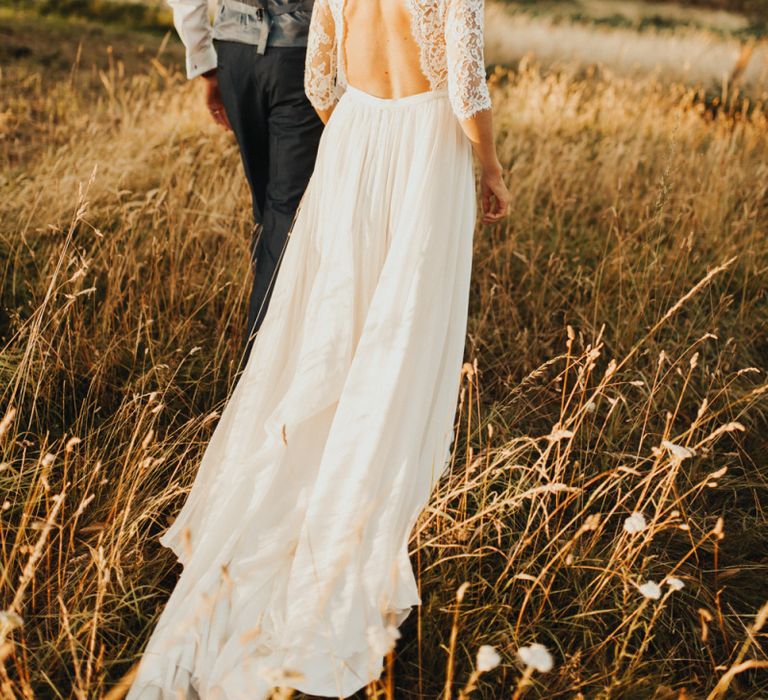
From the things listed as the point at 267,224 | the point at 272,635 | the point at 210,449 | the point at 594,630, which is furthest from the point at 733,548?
the point at 267,224

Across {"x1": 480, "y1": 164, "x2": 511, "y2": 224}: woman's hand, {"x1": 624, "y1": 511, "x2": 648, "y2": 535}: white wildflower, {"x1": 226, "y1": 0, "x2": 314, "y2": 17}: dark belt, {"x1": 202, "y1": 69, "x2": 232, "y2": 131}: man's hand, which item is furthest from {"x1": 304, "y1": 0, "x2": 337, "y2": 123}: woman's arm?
{"x1": 624, "y1": 511, "x2": 648, "y2": 535}: white wildflower

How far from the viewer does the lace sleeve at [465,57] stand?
1940 millimetres

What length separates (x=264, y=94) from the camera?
Result: 286 cm

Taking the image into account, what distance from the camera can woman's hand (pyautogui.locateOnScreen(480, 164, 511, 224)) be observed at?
228 cm

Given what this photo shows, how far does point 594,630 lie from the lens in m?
2.19

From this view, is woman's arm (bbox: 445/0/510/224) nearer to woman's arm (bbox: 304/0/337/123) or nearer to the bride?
the bride

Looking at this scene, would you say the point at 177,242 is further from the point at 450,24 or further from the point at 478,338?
the point at 450,24

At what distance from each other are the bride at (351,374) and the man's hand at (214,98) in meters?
0.93

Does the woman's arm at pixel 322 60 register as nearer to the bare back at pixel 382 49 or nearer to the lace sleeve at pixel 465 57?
the bare back at pixel 382 49

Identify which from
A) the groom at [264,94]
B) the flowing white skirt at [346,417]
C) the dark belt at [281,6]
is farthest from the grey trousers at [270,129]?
the flowing white skirt at [346,417]

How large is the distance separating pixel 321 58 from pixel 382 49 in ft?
1.06

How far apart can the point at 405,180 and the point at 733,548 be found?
1.75m

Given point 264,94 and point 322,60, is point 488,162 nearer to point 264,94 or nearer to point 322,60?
point 322,60

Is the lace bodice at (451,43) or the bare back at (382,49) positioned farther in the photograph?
the bare back at (382,49)
